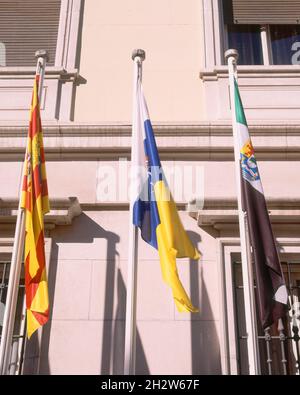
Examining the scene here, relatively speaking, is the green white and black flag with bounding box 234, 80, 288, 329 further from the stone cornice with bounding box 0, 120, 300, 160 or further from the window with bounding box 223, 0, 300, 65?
the window with bounding box 223, 0, 300, 65

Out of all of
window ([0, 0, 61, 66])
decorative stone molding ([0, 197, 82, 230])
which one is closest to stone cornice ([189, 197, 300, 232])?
decorative stone molding ([0, 197, 82, 230])

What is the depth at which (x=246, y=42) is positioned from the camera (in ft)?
24.0

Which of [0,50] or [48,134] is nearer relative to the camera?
[48,134]

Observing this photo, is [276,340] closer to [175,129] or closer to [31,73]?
[175,129]

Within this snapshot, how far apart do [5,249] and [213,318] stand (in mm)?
2317

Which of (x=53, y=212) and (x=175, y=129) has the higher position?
(x=175, y=129)

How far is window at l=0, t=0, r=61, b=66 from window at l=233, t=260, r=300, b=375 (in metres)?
4.12

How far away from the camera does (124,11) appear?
7246 millimetres

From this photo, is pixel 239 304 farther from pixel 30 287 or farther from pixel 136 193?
pixel 30 287

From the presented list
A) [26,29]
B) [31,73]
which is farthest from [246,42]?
[26,29]

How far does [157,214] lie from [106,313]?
118cm

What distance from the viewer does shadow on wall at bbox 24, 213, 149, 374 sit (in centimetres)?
487

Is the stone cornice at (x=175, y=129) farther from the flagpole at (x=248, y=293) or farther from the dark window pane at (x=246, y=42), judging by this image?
the dark window pane at (x=246, y=42)
